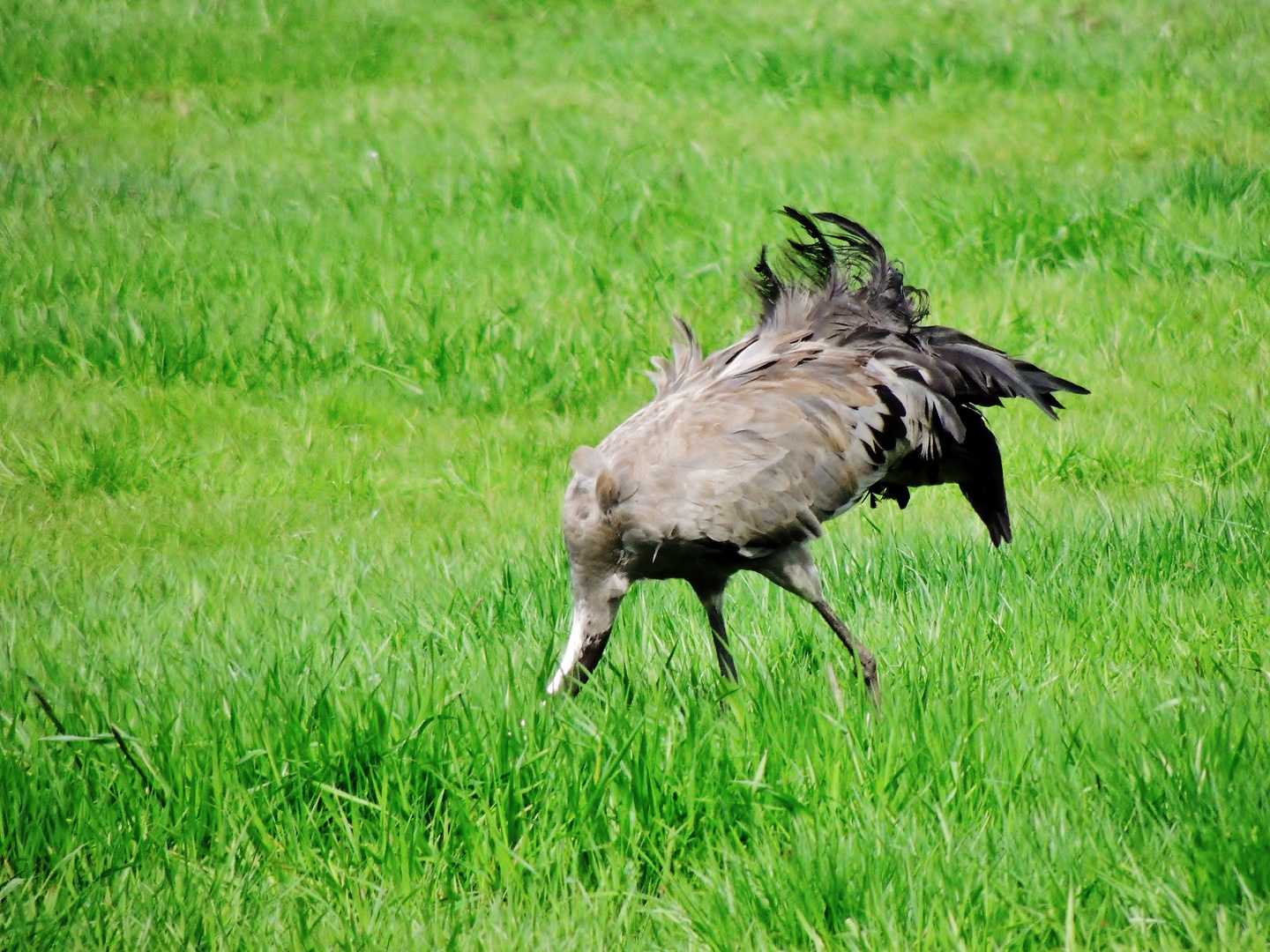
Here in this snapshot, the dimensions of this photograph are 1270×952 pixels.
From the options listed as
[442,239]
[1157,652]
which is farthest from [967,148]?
[1157,652]

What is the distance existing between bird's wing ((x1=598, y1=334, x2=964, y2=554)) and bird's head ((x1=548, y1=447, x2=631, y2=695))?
69 mm

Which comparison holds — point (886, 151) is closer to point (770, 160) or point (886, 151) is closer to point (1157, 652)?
A: point (770, 160)

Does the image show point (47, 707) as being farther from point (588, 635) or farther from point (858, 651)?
point (858, 651)

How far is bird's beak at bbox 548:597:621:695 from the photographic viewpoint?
152 inches

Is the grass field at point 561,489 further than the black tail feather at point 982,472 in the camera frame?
No

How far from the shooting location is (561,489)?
6.15 metres

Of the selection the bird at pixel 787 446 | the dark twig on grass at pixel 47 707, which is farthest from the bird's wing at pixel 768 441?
the dark twig on grass at pixel 47 707

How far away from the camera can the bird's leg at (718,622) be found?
13.5 ft

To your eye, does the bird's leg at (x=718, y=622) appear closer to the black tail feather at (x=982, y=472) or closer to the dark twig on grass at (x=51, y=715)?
the black tail feather at (x=982, y=472)

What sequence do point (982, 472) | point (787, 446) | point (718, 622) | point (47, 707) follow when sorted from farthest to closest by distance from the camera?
1. point (982, 472)
2. point (718, 622)
3. point (787, 446)
4. point (47, 707)

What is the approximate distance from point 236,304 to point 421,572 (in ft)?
9.16

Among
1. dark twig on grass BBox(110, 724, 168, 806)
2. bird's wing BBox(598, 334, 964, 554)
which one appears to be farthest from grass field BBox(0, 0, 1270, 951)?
bird's wing BBox(598, 334, 964, 554)

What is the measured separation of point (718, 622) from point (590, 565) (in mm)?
551

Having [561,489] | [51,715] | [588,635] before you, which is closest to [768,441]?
[588,635]
